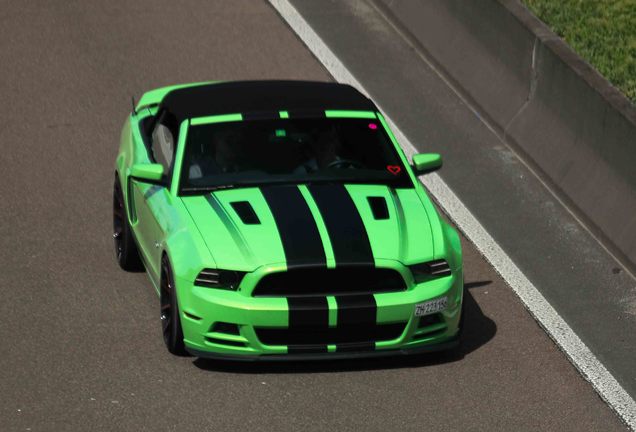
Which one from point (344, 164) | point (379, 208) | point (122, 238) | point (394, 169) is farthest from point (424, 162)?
point (122, 238)

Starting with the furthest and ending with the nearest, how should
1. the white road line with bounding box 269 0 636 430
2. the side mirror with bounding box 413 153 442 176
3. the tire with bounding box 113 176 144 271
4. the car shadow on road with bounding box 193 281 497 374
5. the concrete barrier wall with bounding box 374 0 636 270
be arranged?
1. the concrete barrier wall with bounding box 374 0 636 270
2. the tire with bounding box 113 176 144 271
3. the side mirror with bounding box 413 153 442 176
4. the car shadow on road with bounding box 193 281 497 374
5. the white road line with bounding box 269 0 636 430

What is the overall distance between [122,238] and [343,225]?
241cm

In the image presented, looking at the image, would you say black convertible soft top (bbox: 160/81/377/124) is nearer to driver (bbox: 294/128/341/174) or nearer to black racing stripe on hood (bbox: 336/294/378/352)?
driver (bbox: 294/128/341/174)

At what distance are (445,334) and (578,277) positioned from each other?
216 centimetres

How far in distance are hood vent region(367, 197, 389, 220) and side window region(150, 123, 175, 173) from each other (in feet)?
4.84

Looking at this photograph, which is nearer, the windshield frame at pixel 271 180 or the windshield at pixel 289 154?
the windshield frame at pixel 271 180

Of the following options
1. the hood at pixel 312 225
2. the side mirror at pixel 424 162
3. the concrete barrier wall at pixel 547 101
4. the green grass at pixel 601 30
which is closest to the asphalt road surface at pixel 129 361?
the hood at pixel 312 225

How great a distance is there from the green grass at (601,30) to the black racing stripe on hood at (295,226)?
16.8ft

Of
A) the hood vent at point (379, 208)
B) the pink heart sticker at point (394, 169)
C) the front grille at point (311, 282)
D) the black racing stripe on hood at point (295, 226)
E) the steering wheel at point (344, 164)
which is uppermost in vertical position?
the black racing stripe on hood at point (295, 226)

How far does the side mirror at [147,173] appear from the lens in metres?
10.8

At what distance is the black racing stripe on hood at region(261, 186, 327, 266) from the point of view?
32.0 ft

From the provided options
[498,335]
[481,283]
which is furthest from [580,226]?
[498,335]

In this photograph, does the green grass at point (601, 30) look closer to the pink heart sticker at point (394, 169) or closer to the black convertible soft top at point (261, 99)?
the black convertible soft top at point (261, 99)

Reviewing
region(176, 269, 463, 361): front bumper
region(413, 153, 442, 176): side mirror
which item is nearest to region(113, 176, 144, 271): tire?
region(176, 269, 463, 361): front bumper
